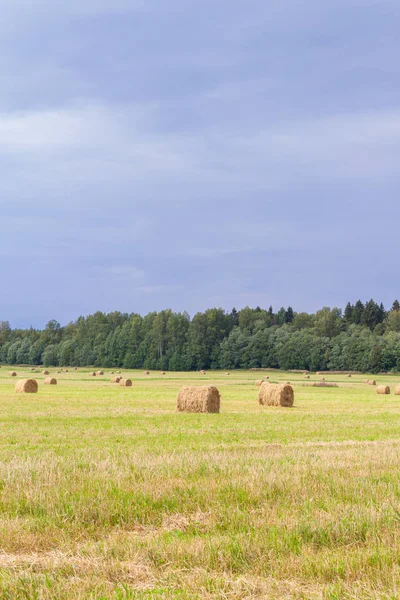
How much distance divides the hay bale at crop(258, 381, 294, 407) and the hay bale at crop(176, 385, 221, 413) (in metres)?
6.05

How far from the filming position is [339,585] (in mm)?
6227

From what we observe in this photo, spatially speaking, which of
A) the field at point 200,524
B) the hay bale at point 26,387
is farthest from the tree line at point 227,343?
the field at point 200,524

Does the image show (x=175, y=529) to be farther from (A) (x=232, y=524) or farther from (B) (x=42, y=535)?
(B) (x=42, y=535)

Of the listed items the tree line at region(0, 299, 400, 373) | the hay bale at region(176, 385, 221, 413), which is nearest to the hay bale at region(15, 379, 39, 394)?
the hay bale at region(176, 385, 221, 413)

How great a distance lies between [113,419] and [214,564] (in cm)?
1955

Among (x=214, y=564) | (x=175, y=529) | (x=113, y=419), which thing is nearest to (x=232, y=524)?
(x=175, y=529)

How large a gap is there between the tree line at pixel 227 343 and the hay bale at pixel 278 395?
10048 cm

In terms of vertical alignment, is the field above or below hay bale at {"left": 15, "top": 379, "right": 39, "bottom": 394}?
above

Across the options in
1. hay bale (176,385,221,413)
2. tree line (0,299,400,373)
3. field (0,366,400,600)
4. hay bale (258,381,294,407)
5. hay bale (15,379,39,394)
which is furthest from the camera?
tree line (0,299,400,373)

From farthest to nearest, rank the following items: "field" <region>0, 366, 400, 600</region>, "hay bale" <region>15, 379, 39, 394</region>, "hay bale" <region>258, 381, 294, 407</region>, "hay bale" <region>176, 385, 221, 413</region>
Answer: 1. "hay bale" <region>15, 379, 39, 394</region>
2. "hay bale" <region>258, 381, 294, 407</region>
3. "hay bale" <region>176, 385, 221, 413</region>
4. "field" <region>0, 366, 400, 600</region>

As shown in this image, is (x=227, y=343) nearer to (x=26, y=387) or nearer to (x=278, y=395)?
(x=26, y=387)

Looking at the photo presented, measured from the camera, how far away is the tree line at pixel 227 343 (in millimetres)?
141250

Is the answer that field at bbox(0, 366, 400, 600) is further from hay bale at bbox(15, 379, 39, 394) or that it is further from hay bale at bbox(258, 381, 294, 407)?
hay bale at bbox(15, 379, 39, 394)

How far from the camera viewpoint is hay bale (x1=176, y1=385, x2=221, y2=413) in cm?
3053
